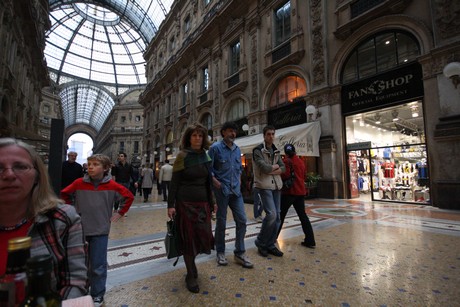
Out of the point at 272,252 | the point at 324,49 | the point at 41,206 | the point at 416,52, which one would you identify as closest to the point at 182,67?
the point at 324,49

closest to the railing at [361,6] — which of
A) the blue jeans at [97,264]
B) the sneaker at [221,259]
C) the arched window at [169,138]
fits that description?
the sneaker at [221,259]

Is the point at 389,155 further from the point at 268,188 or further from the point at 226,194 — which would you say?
the point at 226,194

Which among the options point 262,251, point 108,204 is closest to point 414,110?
point 262,251

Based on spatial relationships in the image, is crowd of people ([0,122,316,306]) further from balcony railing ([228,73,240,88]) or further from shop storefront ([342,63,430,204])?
balcony railing ([228,73,240,88])

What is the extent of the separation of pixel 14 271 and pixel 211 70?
20.1 m

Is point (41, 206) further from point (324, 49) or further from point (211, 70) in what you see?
point (211, 70)

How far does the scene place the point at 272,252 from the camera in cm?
361

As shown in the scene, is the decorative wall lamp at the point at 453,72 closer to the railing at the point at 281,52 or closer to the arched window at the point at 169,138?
the railing at the point at 281,52

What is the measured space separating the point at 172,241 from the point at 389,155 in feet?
31.9

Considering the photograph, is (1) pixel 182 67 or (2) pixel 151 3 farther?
(2) pixel 151 3

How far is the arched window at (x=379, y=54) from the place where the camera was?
8.75 m

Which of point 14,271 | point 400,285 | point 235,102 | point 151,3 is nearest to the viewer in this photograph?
point 14,271

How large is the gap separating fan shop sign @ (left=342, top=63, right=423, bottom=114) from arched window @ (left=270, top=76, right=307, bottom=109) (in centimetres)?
239

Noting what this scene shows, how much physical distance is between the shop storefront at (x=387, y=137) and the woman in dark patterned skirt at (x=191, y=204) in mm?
8765
